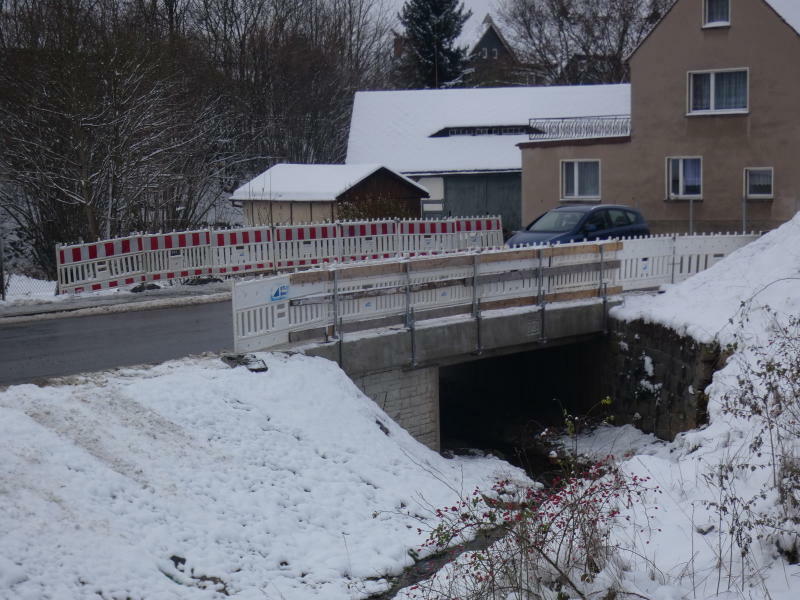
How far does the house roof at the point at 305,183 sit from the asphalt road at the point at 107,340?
12.8 meters

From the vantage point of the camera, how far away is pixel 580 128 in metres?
38.8

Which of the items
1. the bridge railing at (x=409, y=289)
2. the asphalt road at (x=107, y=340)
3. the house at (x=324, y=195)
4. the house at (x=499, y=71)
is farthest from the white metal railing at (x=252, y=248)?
the house at (x=499, y=71)

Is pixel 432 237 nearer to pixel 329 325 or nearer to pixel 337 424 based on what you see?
pixel 329 325

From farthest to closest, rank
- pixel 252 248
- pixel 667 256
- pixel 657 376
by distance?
1. pixel 252 248
2. pixel 667 256
3. pixel 657 376

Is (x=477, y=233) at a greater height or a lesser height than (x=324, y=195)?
lesser

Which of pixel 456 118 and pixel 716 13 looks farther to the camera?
pixel 456 118

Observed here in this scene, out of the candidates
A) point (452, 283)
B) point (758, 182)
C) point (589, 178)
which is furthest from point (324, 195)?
point (452, 283)

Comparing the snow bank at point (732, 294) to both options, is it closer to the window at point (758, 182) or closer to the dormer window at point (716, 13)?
Result: the window at point (758, 182)

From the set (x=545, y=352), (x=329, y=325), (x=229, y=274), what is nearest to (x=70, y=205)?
(x=229, y=274)

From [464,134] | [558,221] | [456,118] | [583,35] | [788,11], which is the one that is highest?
[583,35]

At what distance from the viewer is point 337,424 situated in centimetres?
1242

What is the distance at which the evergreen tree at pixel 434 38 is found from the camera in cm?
6119

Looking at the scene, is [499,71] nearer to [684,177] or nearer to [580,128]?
[580,128]

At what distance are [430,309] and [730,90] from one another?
20.9m
